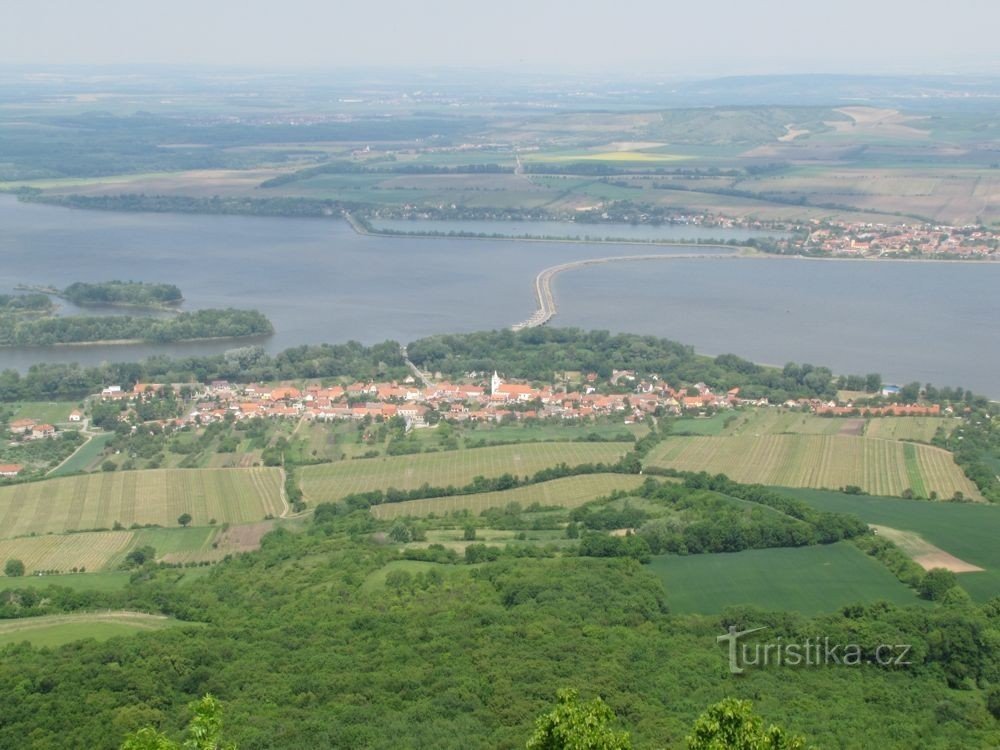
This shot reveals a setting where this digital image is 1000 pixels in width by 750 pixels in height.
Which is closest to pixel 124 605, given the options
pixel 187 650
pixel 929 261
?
pixel 187 650

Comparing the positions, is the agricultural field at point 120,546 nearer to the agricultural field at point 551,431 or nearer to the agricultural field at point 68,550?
the agricultural field at point 68,550

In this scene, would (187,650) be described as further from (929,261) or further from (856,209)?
(856,209)

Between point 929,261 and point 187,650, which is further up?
point 187,650

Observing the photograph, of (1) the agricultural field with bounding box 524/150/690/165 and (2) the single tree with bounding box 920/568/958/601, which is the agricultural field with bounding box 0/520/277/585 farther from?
(1) the agricultural field with bounding box 524/150/690/165

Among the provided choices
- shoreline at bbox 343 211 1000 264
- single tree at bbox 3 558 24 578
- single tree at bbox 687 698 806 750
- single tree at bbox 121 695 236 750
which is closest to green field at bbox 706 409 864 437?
single tree at bbox 3 558 24 578

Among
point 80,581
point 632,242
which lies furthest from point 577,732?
point 632,242

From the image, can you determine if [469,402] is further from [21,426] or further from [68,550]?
[68,550]

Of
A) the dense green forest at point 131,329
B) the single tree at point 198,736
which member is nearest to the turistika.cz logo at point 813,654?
the single tree at point 198,736
